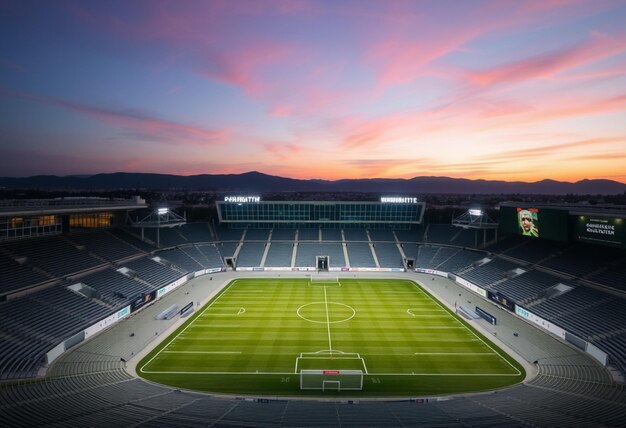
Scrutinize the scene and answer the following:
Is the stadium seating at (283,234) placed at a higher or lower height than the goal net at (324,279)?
higher

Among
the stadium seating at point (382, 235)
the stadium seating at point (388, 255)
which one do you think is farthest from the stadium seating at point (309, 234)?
the stadium seating at point (388, 255)

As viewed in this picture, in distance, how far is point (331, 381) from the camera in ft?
72.5

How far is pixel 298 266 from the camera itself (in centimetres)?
5788

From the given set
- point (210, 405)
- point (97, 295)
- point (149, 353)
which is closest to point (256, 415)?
point (210, 405)

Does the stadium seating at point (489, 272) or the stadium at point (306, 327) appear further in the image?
the stadium seating at point (489, 272)

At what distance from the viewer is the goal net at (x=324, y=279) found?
163ft

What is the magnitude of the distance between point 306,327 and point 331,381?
1074 centimetres

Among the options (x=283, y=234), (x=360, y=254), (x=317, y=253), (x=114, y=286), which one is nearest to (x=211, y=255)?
(x=283, y=234)

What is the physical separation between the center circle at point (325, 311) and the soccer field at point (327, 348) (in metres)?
0.10

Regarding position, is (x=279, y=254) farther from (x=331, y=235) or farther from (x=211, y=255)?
(x=331, y=235)

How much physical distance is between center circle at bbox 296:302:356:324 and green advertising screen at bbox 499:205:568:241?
23971mm

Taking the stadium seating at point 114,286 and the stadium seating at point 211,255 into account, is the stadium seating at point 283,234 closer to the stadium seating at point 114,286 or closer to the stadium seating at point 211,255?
the stadium seating at point 211,255

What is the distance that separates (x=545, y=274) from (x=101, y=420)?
1741 inches

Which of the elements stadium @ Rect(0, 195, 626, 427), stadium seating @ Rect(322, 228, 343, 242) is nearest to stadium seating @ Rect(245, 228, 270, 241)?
stadium @ Rect(0, 195, 626, 427)
